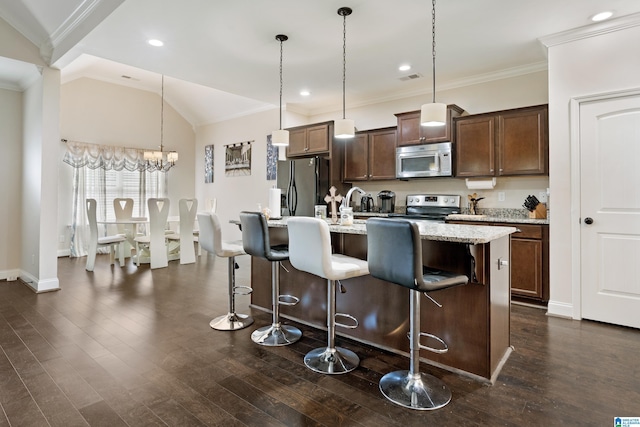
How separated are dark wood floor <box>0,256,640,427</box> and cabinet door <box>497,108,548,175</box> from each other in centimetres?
164

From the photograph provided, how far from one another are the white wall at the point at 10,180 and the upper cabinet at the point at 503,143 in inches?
234

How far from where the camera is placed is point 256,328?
2984 mm

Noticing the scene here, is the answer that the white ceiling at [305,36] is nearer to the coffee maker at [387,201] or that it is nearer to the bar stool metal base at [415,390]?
the coffee maker at [387,201]

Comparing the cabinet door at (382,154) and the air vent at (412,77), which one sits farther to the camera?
the cabinet door at (382,154)

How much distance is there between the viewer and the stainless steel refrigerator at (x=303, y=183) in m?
5.32

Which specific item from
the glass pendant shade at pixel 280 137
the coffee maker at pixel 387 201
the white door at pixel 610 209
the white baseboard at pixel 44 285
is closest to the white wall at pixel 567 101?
the white door at pixel 610 209

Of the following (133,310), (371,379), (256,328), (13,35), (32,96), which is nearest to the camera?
(371,379)

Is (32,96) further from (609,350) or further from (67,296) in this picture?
(609,350)

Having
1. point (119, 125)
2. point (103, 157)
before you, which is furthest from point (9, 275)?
point (119, 125)

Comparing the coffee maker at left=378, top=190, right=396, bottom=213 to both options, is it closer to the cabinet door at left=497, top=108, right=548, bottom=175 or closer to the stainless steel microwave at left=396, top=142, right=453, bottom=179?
the stainless steel microwave at left=396, top=142, right=453, bottom=179

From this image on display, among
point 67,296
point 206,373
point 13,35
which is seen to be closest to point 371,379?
point 206,373

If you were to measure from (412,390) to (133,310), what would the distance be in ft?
9.26

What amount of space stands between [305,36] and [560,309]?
12.0ft

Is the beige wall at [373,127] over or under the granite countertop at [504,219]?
over
